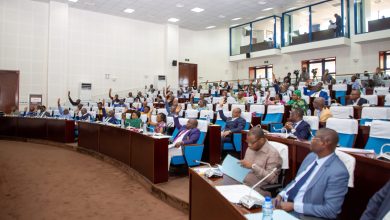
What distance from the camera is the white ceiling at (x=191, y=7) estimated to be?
1341 cm

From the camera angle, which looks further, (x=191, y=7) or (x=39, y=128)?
(x=191, y=7)

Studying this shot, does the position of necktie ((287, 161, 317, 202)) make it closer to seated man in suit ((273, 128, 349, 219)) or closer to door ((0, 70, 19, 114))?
seated man in suit ((273, 128, 349, 219))

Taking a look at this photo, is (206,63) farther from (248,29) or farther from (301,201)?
(301,201)

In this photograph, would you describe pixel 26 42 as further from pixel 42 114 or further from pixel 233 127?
pixel 233 127

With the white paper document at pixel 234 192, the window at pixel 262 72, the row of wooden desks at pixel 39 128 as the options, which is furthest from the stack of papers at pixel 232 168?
the window at pixel 262 72

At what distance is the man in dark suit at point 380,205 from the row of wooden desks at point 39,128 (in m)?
8.17

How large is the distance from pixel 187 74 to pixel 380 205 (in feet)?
54.9

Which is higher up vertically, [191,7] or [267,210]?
[191,7]

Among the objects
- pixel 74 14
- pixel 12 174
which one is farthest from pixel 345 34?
pixel 12 174

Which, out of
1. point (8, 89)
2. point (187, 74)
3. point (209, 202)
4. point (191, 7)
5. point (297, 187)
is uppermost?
point (191, 7)

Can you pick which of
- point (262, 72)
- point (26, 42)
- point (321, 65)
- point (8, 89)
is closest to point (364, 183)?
point (321, 65)

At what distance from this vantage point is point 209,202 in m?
2.26

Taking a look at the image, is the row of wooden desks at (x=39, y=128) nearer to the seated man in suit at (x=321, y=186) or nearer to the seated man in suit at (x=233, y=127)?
→ the seated man in suit at (x=233, y=127)

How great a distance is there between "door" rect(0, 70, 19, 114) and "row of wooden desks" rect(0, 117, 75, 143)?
3.23 meters
